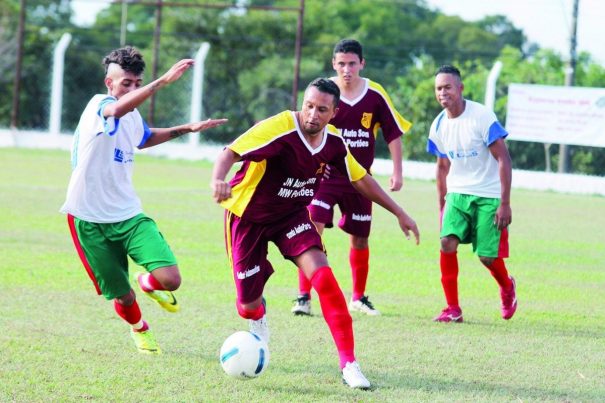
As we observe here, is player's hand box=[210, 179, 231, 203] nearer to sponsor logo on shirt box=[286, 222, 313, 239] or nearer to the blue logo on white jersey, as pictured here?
sponsor logo on shirt box=[286, 222, 313, 239]

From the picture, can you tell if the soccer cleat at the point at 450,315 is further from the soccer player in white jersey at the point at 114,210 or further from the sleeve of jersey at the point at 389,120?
the soccer player in white jersey at the point at 114,210

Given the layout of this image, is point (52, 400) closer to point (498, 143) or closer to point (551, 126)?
point (498, 143)

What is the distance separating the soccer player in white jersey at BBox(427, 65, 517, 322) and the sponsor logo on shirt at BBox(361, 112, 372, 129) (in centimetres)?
53

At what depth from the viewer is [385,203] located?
20.2ft

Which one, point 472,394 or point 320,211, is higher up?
point 320,211

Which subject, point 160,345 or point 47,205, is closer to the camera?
point 160,345

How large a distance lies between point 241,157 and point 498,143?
2838 mm

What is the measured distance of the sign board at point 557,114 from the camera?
70.1ft

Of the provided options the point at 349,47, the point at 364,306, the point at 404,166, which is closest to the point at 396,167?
the point at 349,47

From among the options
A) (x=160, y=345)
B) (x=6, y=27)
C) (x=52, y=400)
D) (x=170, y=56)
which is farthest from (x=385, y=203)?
(x=6, y=27)

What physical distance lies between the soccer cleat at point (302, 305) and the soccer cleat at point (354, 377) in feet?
7.41

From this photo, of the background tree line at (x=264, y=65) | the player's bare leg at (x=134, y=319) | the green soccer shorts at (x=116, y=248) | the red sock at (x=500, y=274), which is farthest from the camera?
the background tree line at (x=264, y=65)

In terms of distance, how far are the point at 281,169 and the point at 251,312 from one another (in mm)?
954

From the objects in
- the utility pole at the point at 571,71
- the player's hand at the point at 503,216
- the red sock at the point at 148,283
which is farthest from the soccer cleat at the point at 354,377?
the utility pole at the point at 571,71
